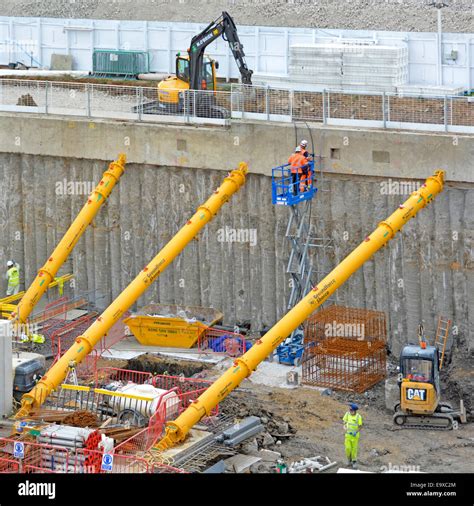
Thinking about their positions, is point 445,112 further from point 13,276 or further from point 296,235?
point 13,276

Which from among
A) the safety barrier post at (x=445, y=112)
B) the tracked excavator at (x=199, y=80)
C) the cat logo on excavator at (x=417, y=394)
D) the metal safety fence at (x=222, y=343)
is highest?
the tracked excavator at (x=199, y=80)

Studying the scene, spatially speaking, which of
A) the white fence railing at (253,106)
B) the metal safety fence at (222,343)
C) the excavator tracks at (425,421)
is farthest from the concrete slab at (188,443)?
the white fence railing at (253,106)

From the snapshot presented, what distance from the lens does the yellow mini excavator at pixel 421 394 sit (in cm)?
3139

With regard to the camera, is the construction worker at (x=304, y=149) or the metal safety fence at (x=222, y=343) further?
the metal safety fence at (x=222, y=343)

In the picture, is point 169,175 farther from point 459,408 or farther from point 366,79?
point 459,408

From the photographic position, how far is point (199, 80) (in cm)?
4072

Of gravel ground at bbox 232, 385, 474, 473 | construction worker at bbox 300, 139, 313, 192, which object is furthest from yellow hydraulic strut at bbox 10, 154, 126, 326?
gravel ground at bbox 232, 385, 474, 473

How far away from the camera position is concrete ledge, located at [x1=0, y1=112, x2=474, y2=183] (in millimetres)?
35375

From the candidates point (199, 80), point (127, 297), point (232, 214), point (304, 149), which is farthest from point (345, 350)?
point (199, 80)

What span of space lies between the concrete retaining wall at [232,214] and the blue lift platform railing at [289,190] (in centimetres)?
97

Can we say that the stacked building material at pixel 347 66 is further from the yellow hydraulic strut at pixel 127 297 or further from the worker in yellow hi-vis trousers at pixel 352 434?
the worker in yellow hi-vis trousers at pixel 352 434

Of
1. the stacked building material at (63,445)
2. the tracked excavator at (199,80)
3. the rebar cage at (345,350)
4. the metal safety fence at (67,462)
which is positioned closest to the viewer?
the metal safety fence at (67,462)

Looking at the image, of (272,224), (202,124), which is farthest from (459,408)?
(202,124)
